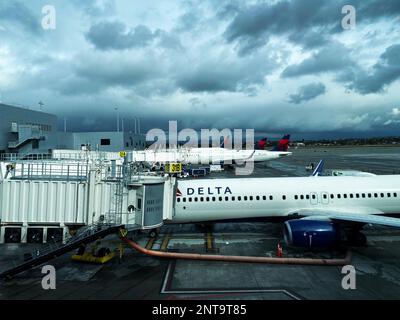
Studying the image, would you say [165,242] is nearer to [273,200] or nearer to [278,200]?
[273,200]

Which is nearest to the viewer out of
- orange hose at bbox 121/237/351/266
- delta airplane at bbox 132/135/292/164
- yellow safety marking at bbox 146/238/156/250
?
orange hose at bbox 121/237/351/266

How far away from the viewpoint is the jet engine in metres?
17.1

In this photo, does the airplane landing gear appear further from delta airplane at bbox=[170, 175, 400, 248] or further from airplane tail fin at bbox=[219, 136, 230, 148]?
airplane tail fin at bbox=[219, 136, 230, 148]

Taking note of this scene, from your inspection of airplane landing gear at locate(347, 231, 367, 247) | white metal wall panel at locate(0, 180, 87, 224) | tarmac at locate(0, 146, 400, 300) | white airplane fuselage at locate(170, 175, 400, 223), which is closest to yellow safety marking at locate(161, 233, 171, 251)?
tarmac at locate(0, 146, 400, 300)

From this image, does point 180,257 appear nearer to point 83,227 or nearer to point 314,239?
point 83,227

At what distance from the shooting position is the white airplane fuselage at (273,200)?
20.7m

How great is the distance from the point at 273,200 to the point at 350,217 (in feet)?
15.5

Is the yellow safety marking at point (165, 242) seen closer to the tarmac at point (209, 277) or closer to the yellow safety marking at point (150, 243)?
the tarmac at point (209, 277)

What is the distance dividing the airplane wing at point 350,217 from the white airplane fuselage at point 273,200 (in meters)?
0.52

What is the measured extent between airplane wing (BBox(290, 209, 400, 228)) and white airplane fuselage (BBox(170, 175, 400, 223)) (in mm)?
518

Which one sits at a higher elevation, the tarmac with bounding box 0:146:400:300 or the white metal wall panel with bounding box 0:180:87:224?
the white metal wall panel with bounding box 0:180:87:224

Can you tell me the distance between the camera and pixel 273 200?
20.8 m

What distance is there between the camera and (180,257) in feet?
57.2

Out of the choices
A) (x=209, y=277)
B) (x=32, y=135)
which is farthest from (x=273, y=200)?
(x=32, y=135)
